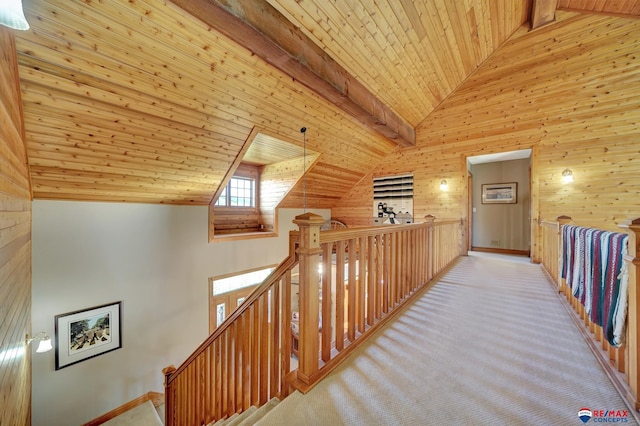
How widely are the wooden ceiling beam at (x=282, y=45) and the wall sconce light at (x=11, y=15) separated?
125 centimetres

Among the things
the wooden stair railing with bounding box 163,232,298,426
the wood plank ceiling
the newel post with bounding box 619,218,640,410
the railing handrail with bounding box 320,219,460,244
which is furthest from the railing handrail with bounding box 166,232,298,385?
the wood plank ceiling

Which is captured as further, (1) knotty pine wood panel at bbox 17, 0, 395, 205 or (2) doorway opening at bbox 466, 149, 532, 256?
(2) doorway opening at bbox 466, 149, 532, 256

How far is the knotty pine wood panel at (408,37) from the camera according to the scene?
254cm

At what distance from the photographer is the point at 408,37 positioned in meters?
3.13

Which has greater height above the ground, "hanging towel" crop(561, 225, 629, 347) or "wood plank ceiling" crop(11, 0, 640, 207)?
"wood plank ceiling" crop(11, 0, 640, 207)

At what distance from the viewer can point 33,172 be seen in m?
2.74

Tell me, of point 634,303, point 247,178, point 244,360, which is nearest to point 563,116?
point 634,303

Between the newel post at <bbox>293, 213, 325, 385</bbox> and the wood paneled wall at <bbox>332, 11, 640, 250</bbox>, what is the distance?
15.7 ft

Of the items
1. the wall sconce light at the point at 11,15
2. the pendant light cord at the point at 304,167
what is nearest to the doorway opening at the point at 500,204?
the pendant light cord at the point at 304,167

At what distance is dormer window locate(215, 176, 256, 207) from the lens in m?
5.49

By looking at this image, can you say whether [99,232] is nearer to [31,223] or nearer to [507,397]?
[31,223]

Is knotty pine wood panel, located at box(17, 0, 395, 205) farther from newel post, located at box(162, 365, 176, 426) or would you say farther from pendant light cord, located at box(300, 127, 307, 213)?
newel post, located at box(162, 365, 176, 426)

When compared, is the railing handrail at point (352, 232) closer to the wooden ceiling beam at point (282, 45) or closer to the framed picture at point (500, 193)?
the wooden ceiling beam at point (282, 45)

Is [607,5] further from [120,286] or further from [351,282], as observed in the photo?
[120,286]
